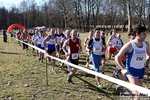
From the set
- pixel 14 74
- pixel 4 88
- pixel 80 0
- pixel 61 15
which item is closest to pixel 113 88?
pixel 4 88

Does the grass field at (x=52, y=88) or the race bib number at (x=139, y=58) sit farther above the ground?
the race bib number at (x=139, y=58)

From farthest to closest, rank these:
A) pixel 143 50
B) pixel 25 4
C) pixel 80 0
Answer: pixel 25 4
pixel 80 0
pixel 143 50

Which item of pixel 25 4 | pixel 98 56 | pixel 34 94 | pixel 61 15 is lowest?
pixel 34 94

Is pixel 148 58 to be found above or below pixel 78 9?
below

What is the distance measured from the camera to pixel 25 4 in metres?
82.9

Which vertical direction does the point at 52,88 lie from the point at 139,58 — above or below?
below

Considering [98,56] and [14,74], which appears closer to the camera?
[98,56]

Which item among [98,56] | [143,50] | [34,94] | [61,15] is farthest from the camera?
[61,15]

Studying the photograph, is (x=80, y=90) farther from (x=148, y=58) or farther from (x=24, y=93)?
(x=148, y=58)

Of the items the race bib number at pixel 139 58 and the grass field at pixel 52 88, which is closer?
the race bib number at pixel 139 58

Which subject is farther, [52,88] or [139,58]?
[52,88]

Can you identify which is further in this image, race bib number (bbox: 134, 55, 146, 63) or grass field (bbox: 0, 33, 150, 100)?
grass field (bbox: 0, 33, 150, 100)

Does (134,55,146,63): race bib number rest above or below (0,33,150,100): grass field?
above

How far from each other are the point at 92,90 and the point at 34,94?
1.77 metres
